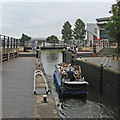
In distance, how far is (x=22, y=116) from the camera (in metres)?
6.05

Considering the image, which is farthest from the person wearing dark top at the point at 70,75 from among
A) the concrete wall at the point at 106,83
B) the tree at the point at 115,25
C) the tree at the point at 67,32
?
the tree at the point at 67,32

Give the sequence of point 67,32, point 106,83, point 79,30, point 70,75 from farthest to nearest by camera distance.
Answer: point 67,32 < point 79,30 < point 70,75 < point 106,83

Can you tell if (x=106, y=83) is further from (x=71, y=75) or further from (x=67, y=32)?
(x=67, y=32)

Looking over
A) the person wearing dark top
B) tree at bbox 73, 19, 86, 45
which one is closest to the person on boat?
the person wearing dark top

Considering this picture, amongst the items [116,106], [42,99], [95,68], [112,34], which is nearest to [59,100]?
[116,106]

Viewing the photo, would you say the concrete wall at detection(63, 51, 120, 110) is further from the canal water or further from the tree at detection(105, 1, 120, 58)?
the tree at detection(105, 1, 120, 58)

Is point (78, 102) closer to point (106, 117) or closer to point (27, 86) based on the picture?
point (106, 117)

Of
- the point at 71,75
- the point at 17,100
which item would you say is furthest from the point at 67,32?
the point at 17,100

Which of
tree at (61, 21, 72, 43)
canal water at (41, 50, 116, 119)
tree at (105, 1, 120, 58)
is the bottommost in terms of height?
canal water at (41, 50, 116, 119)

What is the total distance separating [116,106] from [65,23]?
353ft

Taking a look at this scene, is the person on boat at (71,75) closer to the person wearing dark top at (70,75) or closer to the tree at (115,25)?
the person wearing dark top at (70,75)

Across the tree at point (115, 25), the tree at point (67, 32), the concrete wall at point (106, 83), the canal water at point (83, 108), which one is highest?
the tree at point (67, 32)

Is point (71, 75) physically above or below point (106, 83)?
above

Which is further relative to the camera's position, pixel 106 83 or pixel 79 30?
pixel 79 30
